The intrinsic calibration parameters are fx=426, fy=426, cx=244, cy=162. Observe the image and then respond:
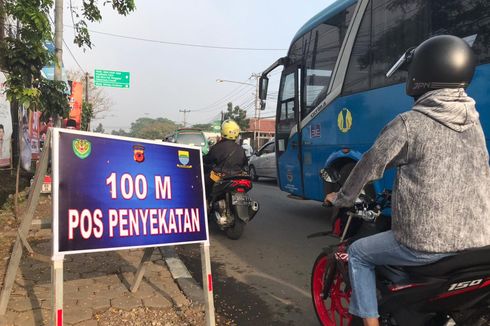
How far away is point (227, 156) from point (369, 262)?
411 cm

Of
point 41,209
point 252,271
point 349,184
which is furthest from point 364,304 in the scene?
point 41,209

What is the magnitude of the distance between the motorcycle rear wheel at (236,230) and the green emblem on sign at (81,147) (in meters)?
3.62

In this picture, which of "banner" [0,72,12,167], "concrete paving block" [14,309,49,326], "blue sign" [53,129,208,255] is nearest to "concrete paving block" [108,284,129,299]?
"concrete paving block" [14,309,49,326]

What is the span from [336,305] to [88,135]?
1.98 meters

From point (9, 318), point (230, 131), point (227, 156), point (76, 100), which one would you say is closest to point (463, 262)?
point (9, 318)

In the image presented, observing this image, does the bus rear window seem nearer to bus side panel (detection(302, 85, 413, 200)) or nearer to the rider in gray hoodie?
bus side panel (detection(302, 85, 413, 200))

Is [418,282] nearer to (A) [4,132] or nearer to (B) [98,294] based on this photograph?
(B) [98,294]

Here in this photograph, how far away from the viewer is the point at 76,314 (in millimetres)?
3295

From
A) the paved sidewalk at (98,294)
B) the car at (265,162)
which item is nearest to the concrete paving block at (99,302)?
the paved sidewalk at (98,294)

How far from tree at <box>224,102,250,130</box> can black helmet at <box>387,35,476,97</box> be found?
58.2 meters

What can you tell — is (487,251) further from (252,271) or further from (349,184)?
(252,271)

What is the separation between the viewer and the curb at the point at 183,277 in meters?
3.77

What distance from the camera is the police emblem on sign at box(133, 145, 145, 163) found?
2.82m

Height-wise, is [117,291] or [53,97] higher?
[53,97]
